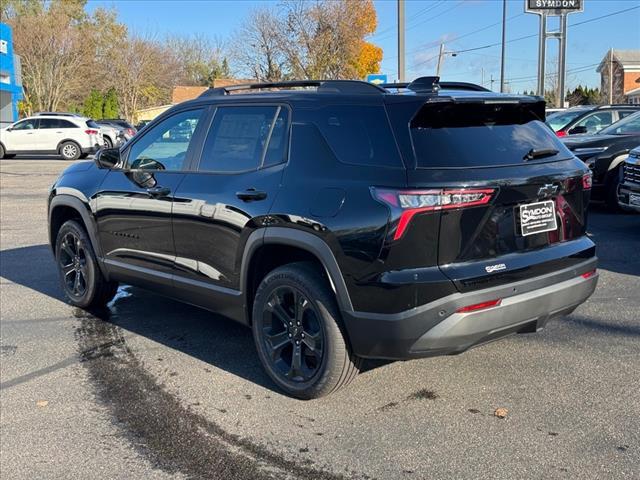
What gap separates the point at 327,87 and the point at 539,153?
1363mm

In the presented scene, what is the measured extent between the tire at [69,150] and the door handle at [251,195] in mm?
23727

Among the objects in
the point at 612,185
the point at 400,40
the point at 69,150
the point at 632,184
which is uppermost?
the point at 400,40

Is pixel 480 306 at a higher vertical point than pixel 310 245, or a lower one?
lower

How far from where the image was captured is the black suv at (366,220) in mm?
3506

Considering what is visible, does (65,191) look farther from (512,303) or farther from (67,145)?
(67,145)

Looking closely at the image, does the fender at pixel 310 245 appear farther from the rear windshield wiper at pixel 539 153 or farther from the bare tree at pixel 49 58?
the bare tree at pixel 49 58

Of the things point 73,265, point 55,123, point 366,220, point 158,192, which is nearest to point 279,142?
point 366,220

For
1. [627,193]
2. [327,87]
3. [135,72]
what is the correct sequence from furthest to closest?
[135,72] < [627,193] < [327,87]

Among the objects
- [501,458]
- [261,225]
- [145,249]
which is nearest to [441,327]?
[501,458]

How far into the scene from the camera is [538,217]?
3.89 meters

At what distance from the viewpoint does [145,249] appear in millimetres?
5125

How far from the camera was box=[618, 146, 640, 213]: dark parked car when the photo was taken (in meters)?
8.09

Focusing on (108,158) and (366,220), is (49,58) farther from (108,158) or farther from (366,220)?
(366,220)

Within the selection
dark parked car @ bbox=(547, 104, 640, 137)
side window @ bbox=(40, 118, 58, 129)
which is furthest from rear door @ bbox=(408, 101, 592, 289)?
side window @ bbox=(40, 118, 58, 129)
